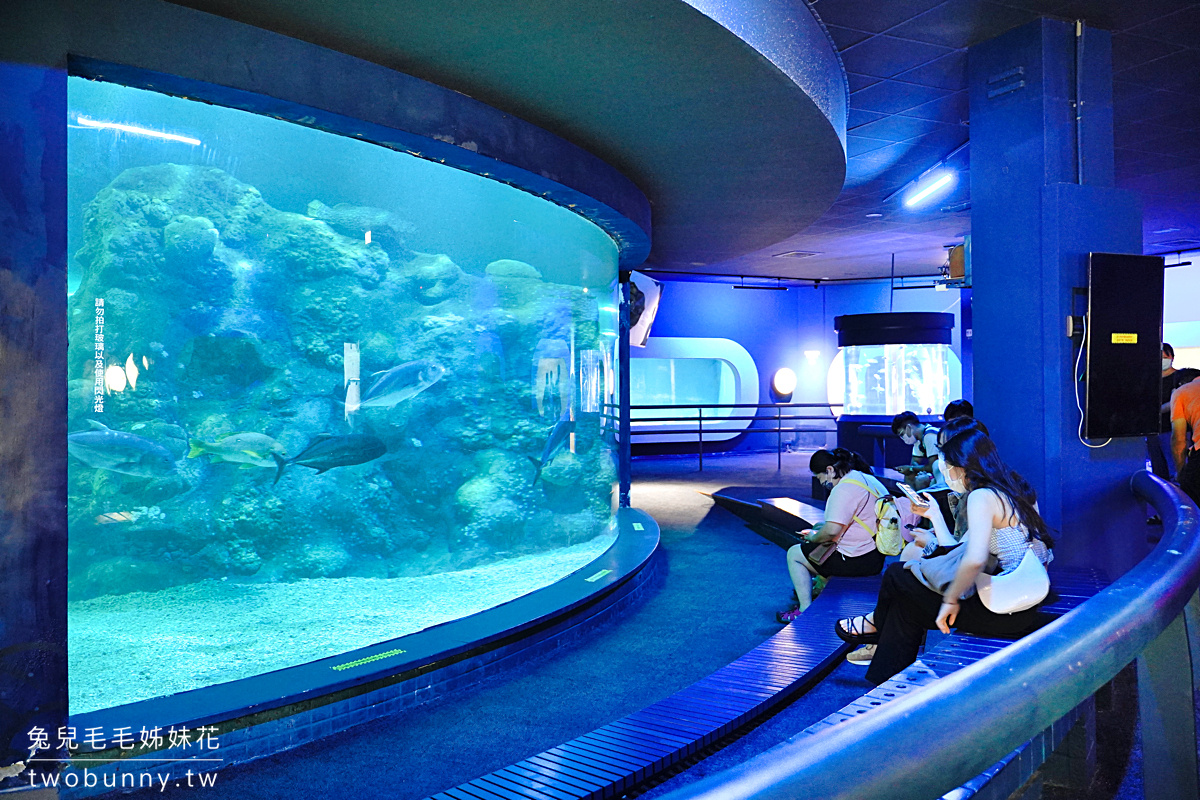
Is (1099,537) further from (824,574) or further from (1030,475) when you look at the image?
(824,574)

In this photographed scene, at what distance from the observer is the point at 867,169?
798cm

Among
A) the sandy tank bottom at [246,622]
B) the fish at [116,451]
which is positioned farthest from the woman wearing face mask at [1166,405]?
the fish at [116,451]

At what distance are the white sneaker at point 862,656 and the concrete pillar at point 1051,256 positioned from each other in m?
1.66

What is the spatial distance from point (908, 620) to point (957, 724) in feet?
8.55

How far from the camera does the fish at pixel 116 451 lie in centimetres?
402

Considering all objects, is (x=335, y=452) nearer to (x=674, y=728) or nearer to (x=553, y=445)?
(x=553, y=445)

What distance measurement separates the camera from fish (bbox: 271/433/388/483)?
4.90 meters

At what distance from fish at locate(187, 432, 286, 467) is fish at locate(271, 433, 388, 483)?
84 millimetres

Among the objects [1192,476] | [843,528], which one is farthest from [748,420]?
[843,528]

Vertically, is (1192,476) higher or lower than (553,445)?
lower

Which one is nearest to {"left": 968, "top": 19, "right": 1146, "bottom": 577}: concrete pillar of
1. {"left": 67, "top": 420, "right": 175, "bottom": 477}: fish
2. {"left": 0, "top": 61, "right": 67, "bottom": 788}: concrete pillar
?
{"left": 0, "top": 61, "right": 67, "bottom": 788}: concrete pillar

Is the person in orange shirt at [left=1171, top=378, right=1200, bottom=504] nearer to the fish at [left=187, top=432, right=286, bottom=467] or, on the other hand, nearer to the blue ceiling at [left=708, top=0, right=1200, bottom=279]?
the blue ceiling at [left=708, top=0, right=1200, bottom=279]

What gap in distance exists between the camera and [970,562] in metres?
2.84

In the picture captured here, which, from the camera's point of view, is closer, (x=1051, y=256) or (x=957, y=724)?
(x=957, y=724)
